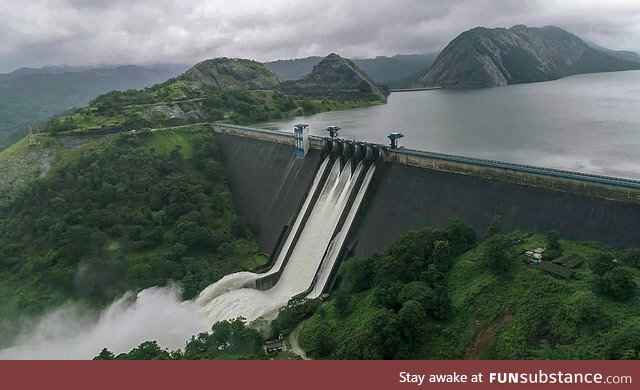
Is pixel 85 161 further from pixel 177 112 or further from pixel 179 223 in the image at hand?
pixel 177 112

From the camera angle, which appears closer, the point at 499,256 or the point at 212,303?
the point at 499,256

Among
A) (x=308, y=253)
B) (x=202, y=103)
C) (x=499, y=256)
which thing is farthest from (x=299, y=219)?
(x=202, y=103)

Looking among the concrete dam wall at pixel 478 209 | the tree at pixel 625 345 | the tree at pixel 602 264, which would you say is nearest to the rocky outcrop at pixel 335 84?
the concrete dam wall at pixel 478 209

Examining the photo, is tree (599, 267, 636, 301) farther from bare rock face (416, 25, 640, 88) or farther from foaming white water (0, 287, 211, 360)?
bare rock face (416, 25, 640, 88)

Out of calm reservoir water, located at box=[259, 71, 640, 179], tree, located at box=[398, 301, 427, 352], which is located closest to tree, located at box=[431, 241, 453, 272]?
tree, located at box=[398, 301, 427, 352]

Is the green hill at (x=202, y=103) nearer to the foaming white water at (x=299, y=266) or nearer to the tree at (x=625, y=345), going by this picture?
the foaming white water at (x=299, y=266)

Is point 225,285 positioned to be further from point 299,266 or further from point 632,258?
point 632,258

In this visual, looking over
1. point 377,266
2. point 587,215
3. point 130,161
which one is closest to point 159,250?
point 130,161
